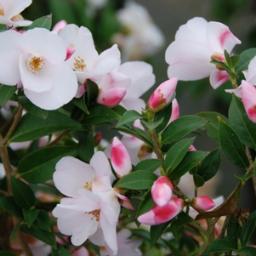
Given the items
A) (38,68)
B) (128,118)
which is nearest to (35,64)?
(38,68)

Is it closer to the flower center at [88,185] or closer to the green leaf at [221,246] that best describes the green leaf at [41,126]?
the flower center at [88,185]

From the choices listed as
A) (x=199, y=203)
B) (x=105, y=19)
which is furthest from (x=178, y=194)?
(x=105, y=19)

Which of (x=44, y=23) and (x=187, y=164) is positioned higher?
(x=44, y=23)

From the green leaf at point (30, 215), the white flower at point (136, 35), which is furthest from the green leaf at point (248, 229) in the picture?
the white flower at point (136, 35)

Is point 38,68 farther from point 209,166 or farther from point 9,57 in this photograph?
point 209,166

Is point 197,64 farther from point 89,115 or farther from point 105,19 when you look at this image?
point 105,19

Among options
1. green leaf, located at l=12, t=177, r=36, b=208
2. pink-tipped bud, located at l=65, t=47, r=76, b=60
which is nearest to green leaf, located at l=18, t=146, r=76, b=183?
green leaf, located at l=12, t=177, r=36, b=208

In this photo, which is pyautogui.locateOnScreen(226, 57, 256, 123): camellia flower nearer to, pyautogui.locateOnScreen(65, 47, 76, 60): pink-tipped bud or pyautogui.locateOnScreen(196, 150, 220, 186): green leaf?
pyautogui.locateOnScreen(196, 150, 220, 186): green leaf
